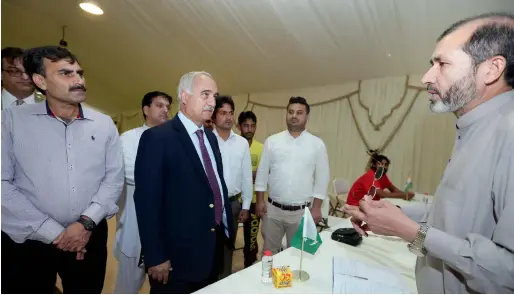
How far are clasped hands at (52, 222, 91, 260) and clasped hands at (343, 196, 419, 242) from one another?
52.5 inches

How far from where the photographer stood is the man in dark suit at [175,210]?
4.37 feet

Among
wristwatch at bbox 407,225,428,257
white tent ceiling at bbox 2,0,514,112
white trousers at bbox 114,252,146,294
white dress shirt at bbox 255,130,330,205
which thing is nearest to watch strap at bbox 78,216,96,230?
white trousers at bbox 114,252,146,294

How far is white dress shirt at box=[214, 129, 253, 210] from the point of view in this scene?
2.52 meters

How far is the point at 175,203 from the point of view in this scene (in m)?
1.40

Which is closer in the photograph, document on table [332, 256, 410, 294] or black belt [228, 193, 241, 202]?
document on table [332, 256, 410, 294]

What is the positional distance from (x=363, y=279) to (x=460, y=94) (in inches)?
32.5

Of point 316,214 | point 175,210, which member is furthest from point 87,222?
point 316,214

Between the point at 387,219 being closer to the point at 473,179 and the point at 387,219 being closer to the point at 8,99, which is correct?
the point at 473,179

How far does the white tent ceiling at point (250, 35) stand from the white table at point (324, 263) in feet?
7.42

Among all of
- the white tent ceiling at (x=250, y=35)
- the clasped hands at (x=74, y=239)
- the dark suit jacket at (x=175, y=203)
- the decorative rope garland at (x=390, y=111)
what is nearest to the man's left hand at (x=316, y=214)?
the dark suit jacket at (x=175, y=203)

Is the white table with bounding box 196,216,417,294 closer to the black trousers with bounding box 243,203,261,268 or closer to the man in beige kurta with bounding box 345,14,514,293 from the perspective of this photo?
the man in beige kurta with bounding box 345,14,514,293

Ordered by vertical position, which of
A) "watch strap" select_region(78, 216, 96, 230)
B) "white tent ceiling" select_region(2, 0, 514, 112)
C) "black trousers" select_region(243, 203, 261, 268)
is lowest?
"black trousers" select_region(243, 203, 261, 268)

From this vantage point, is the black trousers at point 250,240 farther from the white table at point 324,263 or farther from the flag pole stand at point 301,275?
the flag pole stand at point 301,275

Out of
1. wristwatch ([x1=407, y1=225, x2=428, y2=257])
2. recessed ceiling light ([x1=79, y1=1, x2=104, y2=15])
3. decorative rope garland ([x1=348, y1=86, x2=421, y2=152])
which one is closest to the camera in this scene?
wristwatch ([x1=407, y1=225, x2=428, y2=257])
